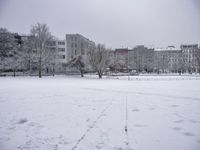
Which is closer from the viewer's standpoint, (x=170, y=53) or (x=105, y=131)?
(x=105, y=131)

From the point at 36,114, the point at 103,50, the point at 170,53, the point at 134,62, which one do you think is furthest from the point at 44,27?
the point at 170,53

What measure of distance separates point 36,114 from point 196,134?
24.0ft

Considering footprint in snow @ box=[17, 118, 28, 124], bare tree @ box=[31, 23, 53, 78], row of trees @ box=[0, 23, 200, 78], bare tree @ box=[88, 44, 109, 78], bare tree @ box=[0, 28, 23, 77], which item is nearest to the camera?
footprint in snow @ box=[17, 118, 28, 124]

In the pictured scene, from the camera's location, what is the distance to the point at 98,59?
52.1 metres

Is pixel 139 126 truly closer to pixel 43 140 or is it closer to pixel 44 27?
pixel 43 140

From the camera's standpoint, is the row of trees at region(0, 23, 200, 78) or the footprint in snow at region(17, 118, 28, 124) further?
the row of trees at region(0, 23, 200, 78)

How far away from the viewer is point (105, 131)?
7.59 metres

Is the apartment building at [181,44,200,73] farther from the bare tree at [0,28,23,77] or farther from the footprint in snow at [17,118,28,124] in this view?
the footprint in snow at [17,118,28,124]

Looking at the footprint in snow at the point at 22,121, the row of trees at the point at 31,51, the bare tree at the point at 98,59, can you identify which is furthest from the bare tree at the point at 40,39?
the footprint in snow at the point at 22,121

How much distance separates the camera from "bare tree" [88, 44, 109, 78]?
51.9m

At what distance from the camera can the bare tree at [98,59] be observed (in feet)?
170

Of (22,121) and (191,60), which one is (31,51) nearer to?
(22,121)

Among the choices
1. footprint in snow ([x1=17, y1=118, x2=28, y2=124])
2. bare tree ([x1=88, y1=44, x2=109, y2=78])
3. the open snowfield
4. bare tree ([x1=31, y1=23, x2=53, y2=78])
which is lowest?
the open snowfield

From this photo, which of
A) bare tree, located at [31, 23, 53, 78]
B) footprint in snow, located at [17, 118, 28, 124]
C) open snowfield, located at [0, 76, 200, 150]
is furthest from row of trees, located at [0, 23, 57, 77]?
footprint in snow, located at [17, 118, 28, 124]
